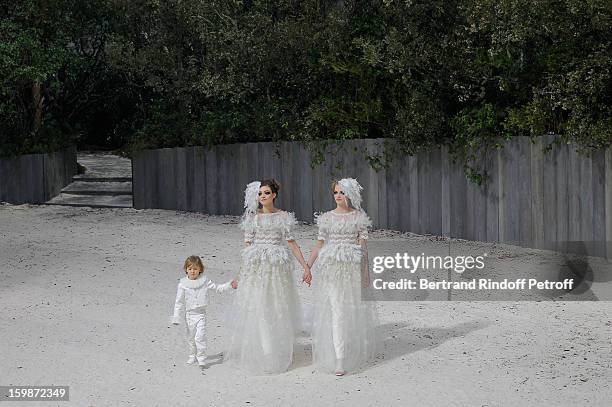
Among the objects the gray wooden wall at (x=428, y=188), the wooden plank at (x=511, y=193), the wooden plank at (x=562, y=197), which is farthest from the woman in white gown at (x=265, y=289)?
the wooden plank at (x=511, y=193)

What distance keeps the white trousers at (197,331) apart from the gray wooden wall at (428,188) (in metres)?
7.18

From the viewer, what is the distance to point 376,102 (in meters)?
16.2

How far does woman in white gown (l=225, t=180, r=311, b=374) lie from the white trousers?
0.28 metres

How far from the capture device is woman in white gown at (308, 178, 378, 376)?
292 inches

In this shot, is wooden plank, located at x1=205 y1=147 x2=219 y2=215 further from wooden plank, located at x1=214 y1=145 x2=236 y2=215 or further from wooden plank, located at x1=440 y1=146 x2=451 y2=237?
wooden plank, located at x1=440 y1=146 x2=451 y2=237

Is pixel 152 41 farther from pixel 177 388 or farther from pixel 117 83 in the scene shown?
pixel 177 388

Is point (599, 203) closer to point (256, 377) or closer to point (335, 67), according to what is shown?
point (335, 67)

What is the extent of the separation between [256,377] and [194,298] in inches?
31.3

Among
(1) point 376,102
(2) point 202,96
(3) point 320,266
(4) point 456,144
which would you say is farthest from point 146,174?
(3) point 320,266

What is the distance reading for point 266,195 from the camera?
747 centimetres

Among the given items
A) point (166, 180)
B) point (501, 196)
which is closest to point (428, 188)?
point (501, 196)

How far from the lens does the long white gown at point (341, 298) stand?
292 inches

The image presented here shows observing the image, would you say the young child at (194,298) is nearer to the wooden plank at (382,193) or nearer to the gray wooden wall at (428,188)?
the gray wooden wall at (428,188)

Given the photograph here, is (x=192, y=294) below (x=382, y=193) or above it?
below
